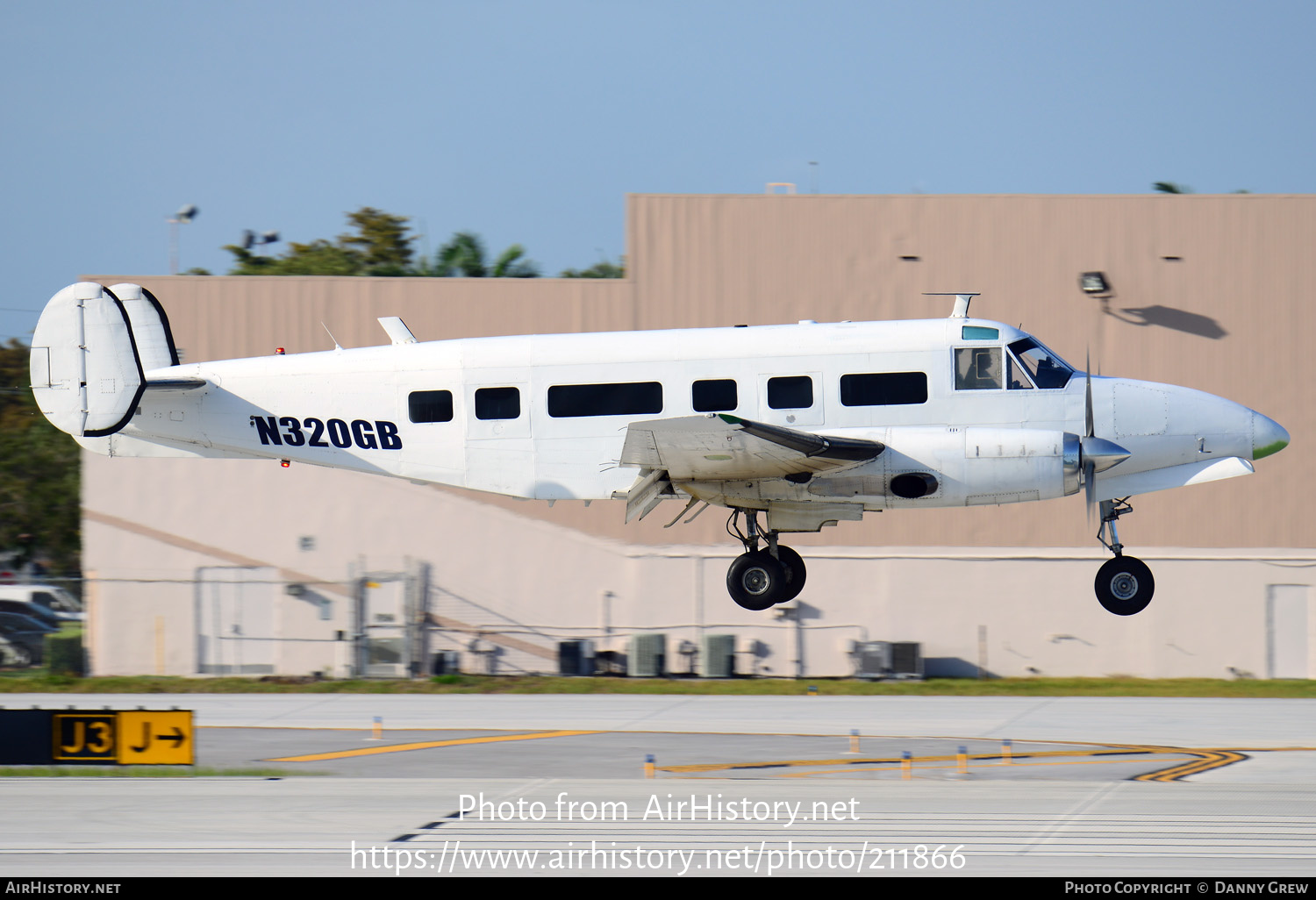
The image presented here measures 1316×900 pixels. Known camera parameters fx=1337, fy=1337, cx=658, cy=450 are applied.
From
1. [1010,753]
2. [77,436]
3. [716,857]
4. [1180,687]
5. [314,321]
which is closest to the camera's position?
[716,857]

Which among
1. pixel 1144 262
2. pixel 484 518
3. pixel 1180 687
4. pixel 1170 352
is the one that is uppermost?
pixel 1144 262

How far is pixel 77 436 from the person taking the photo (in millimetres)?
19266

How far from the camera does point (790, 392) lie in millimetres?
17750

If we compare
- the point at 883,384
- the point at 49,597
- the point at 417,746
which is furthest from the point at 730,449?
the point at 49,597

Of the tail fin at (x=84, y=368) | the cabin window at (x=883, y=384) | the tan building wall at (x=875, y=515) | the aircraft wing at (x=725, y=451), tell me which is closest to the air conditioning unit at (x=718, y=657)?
the tan building wall at (x=875, y=515)

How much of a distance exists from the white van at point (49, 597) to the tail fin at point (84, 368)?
67.5ft

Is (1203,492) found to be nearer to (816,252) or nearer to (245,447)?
(816,252)

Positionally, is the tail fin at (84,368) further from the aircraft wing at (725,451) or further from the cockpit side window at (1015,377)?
the cockpit side window at (1015,377)

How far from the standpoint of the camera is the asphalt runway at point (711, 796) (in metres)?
15.8

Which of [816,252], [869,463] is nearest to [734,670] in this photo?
[816,252]

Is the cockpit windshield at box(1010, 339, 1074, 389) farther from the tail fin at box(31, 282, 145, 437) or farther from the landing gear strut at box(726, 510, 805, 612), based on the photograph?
the tail fin at box(31, 282, 145, 437)

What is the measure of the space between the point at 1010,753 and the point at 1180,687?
1093 centimetres

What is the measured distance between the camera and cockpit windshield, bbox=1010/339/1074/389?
17781 mm

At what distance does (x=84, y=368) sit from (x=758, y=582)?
1009 centimetres
